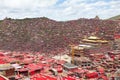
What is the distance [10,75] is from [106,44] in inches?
1061

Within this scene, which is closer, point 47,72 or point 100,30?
point 47,72

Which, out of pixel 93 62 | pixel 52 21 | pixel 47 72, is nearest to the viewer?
pixel 47 72

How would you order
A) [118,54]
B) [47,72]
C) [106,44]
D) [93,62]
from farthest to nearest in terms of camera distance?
1. [106,44]
2. [118,54]
3. [93,62]
4. [47,72]

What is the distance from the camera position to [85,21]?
6262 cm

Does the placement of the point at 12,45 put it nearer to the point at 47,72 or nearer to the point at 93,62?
the point at 93,62

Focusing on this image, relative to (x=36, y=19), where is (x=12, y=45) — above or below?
below

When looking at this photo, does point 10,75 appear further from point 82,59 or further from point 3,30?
point 3,30

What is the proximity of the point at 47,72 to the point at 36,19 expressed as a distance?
40024 mm

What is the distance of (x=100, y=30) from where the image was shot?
56.1m

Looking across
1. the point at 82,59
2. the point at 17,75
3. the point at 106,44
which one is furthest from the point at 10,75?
the point at 106,44

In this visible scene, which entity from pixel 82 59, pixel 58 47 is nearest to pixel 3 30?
pixel 58 47

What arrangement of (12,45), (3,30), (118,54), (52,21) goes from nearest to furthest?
(118,54) → (12,45) → (3,30) → (52,21)

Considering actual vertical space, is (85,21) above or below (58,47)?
above

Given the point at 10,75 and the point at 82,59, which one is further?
the point at 82,59
